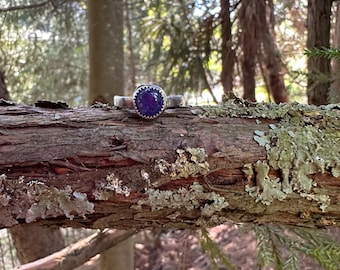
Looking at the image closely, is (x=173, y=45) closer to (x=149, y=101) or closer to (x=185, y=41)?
(x=185, y=41)

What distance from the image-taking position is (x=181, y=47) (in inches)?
114

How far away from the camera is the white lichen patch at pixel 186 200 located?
2.77 feet

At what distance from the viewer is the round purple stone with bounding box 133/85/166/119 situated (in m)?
0.88

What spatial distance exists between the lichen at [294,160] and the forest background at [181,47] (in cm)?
33

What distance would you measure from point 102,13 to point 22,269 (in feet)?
4.00

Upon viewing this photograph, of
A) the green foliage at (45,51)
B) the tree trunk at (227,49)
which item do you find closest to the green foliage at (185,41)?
the tree trunk at (227,49)

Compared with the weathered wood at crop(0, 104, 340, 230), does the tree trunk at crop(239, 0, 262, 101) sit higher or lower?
higher

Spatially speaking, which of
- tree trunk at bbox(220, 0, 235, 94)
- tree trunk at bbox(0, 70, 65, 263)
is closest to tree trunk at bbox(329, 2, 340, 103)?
tree trunk at bbox(220, 0, 235, 94)

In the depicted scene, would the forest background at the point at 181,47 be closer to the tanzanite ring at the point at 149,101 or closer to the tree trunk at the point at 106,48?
the tree trunk at the point at 106,48

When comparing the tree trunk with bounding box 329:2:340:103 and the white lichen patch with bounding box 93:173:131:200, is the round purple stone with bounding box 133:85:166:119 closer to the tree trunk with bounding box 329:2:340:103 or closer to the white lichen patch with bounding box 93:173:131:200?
the white lichen patch with bounding box 93:173:131:200

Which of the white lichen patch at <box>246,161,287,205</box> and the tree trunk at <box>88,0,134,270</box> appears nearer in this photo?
the white lichen patch at <box>246,161,287,205</box>

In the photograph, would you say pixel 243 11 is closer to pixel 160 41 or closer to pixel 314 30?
pixel 314 30

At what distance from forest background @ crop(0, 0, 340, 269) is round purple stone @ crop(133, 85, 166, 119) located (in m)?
0.46

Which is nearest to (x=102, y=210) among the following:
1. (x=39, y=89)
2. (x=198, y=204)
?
(x=198, y=204)
